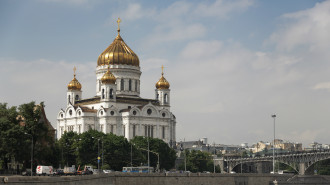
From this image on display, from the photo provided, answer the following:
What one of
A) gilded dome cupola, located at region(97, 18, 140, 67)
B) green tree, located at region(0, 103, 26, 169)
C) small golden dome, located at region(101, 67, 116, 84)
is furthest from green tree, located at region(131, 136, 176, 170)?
green tree, located at region(0, 103, 26, 169)

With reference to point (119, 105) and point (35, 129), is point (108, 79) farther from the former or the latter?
point (35, 129)

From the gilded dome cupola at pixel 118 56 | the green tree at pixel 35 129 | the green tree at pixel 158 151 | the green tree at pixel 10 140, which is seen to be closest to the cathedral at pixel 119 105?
the gilded dome cupola at pixel 118 56

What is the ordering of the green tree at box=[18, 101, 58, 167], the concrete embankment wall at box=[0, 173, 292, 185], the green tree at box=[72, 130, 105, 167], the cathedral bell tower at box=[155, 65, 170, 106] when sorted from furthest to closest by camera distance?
the cathedral bell tower at box=[155, 65, 170, 106], the green tree at box=[72, 130, 105, 167], the green tree at box=[18, 101, 58, 167], the concrete embankment wall at box=[0, 173, 292, 185]

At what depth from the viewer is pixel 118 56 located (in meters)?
156

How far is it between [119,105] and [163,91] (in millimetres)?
13656

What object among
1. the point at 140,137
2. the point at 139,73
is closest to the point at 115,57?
the point at 139,73

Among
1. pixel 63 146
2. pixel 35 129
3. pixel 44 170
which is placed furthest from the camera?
pixel 63 146

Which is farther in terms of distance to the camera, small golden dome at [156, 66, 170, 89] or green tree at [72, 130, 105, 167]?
small golden dome at [156, 66, 170, 89]

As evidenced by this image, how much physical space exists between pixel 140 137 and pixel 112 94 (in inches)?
647

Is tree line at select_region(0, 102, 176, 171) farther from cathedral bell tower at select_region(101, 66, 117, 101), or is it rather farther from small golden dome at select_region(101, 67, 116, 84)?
small golden dome at select_region(101, 67, 116, 84)

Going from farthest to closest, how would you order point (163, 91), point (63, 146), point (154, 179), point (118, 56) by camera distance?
1. point (163, 91)
2. point (118, 56)
3. point (63, 146)
4. point (154, 179)

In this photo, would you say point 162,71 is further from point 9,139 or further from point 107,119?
point 9,139

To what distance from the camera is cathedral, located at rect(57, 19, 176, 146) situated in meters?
147

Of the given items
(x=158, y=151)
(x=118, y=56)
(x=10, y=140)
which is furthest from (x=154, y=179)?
(x=118, y=56)
